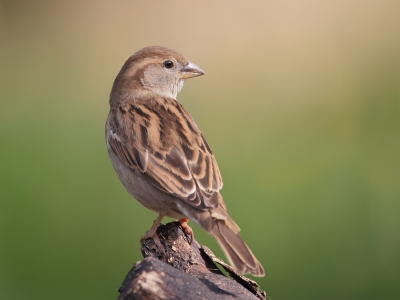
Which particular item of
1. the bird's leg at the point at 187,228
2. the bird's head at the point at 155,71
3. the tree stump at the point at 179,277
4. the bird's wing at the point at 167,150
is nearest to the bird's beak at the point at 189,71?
the bird's head at the point at 155,71

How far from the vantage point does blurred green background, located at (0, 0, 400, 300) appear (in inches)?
224

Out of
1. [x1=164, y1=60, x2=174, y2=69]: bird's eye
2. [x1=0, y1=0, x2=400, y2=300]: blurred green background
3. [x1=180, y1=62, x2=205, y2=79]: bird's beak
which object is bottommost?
[x1=0, y1=0, x2=400, y2=300]: blurred green background

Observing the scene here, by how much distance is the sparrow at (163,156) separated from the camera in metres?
3.77

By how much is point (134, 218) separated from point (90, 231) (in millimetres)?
424

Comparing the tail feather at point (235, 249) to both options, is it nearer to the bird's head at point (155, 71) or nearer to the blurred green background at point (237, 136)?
the bird's head at point (155, 71)

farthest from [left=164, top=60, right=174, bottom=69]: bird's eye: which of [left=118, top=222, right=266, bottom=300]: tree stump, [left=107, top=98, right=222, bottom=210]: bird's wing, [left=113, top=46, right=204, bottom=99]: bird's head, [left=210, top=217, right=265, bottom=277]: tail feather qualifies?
[left=210, top=217, right=265, bottom=277]: tail feather

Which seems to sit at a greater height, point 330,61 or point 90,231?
point 330,61

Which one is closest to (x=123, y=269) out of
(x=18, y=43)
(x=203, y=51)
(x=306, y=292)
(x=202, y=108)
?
(x=306, y=292)

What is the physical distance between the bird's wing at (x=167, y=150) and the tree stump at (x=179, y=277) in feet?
0.85

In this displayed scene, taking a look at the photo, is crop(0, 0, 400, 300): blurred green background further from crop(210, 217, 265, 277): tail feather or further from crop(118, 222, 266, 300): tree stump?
crop(210, 217, 265, 277): tail feather

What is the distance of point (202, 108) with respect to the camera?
752 centimetres

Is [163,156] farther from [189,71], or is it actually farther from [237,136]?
[237,136]

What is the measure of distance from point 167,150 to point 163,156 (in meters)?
0.06

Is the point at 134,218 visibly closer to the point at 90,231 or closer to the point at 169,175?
the point at 90,231
